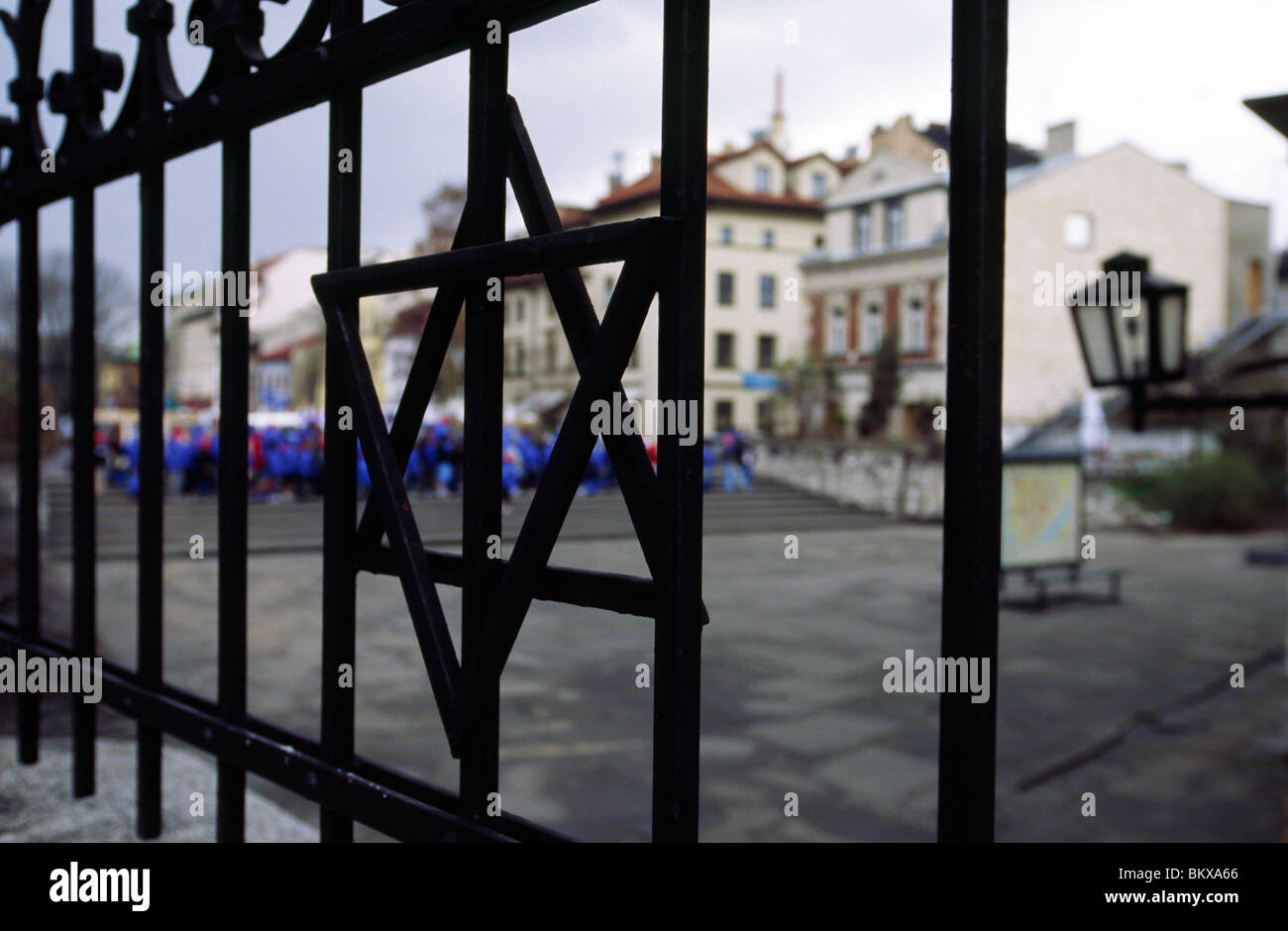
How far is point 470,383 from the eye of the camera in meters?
2.02

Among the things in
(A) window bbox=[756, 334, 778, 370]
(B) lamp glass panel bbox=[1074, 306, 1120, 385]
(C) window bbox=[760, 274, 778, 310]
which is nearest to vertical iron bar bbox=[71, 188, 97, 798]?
(B) lamp glass panel bbox=[1074, 306, 1120, 385]

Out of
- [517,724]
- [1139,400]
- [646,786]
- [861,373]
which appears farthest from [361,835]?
[861,373]

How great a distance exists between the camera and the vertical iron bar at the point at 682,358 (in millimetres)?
1684

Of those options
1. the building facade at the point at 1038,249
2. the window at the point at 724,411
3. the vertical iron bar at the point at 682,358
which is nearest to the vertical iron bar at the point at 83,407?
the vertical iron bar at the point at 682,358

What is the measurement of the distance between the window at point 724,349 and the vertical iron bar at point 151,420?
44.8m

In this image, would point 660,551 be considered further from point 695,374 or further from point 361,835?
point 361,835

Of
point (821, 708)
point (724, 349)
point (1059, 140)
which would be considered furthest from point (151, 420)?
point (724, 349)

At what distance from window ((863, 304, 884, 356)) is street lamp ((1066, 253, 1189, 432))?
115ft

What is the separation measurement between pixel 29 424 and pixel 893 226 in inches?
1556

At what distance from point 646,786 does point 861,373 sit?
35646 mm

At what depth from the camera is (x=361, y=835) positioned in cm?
534

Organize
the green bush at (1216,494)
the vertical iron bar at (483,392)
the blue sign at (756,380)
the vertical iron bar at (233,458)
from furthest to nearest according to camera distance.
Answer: the blue sign at (756,380) → the green bush at (1216,494) → the vertical iron bar at (233,458) → the vertical iron bar at (483,392)

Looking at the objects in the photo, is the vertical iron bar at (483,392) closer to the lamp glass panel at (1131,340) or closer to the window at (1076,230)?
the lamp glass panel at (1131,340)

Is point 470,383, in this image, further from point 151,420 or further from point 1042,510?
point 1042,510
